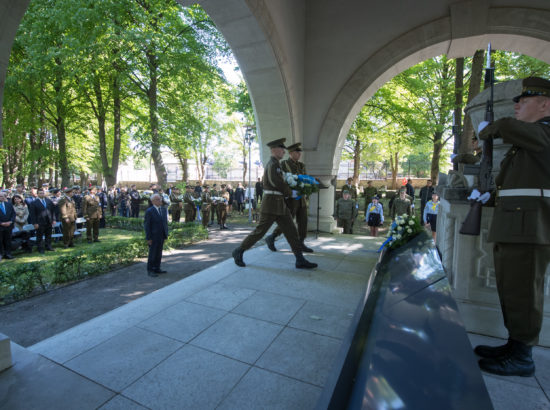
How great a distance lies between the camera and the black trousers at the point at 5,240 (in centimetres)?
835

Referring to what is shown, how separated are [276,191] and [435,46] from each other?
17.9ft

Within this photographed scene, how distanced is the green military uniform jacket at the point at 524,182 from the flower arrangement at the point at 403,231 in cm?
173


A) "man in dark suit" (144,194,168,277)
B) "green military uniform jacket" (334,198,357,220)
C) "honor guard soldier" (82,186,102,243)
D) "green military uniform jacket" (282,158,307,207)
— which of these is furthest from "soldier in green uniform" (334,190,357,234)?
"honor guard soldier" (82,186,102,243)

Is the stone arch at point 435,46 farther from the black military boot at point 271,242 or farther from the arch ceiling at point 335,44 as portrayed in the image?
the black military boot at point 271,242

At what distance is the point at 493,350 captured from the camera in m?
2.26

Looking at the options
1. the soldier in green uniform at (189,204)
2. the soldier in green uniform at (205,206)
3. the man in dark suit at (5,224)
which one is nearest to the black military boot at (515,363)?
the man in dark suit at (5,224)

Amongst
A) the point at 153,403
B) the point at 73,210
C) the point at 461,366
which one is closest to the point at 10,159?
the point at 73,210

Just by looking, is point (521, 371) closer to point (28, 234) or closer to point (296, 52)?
point (296, 52)

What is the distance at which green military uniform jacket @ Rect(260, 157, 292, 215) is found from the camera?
4.90 metres

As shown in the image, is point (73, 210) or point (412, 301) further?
point (73, 210)

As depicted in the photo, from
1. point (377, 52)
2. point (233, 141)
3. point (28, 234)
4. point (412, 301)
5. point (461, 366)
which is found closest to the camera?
point (461, 366)

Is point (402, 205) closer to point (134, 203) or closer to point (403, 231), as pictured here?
point (403, 231)

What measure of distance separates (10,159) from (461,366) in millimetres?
32496

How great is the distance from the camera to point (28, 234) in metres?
9.49
